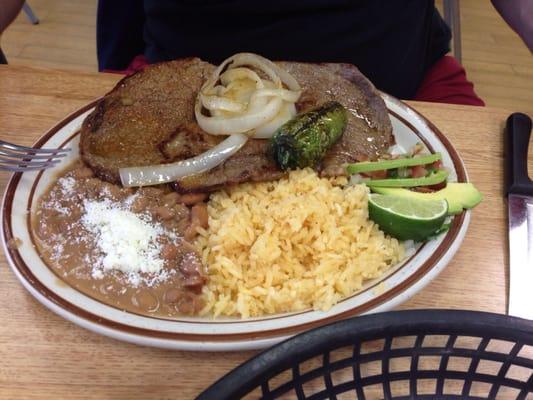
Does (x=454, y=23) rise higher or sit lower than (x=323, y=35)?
lower

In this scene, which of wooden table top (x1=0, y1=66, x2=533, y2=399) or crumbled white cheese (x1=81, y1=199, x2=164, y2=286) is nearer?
wooden table top (x1=0, y1=66, x2=533, y2=399)

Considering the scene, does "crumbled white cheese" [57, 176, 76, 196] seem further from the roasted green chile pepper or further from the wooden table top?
the roasted green chile pepper

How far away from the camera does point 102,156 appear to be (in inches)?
55.5

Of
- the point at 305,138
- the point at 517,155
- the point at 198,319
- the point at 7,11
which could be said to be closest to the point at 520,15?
the point at 517,155

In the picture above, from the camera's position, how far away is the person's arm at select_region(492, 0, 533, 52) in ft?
5.82

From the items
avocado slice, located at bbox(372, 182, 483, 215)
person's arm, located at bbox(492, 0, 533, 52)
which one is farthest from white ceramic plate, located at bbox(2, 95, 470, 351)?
person's arm, located at bbox(492, 0, 533, 52)

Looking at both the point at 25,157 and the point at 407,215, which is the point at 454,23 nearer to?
the point at 407,215

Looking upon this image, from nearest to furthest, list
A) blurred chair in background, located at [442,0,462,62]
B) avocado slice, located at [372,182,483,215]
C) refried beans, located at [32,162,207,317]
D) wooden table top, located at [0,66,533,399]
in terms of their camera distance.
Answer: wooden table top, located at [0,66,533,399]
refried beans, located at [32,162,207,317]
avocado slice, located at [372,182,483,215]
blurred chair in background, located at [442,0,462,62]

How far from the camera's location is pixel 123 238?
3.84 ft

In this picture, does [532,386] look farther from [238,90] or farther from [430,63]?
[430,63]

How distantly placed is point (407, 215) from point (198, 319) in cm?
52

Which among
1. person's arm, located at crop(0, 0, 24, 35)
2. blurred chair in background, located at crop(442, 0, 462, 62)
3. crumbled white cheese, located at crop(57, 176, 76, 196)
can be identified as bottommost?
blurred chair in background, located at crop(442, 0, 462, 62)

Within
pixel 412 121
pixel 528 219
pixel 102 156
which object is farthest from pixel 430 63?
pixel 102 156

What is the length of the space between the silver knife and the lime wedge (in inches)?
8.1
